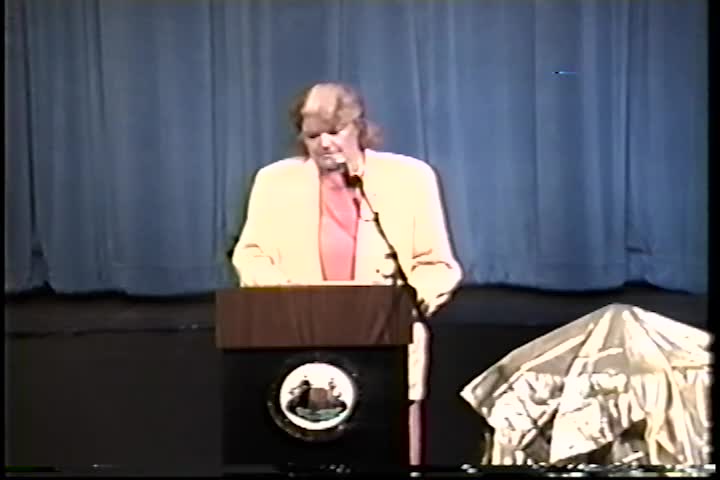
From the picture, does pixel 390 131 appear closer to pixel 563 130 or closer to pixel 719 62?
pixel 563 130

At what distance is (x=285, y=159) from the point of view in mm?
2369

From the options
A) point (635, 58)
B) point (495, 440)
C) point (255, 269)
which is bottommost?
point (495, 440)

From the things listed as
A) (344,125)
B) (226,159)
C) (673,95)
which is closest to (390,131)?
(344,125)

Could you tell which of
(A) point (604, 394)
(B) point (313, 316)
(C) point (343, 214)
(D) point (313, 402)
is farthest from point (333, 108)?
(A) point (604, 394)

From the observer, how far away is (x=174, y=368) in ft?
7.72

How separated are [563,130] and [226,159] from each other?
1.65ft

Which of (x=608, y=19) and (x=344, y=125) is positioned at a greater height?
(x=608, y=19)

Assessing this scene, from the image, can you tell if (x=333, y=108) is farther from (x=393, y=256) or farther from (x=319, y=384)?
(x=319, y=384)

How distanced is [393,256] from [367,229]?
56mm

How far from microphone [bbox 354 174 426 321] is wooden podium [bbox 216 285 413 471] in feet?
0.08

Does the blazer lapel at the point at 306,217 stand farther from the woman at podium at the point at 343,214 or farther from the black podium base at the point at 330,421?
the black podium base at the point at 330,421

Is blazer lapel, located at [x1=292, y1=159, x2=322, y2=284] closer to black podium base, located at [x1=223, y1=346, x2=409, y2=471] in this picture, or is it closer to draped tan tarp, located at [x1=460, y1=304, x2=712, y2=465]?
black podium base, located at [x1=223, y1=346, x2=409, y2=471]

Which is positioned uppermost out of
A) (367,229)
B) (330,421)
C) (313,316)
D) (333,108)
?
(333,108)

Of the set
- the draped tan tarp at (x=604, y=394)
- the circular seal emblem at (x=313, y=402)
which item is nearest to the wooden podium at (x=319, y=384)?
the circular seal emblem at (x=313, y=402)
